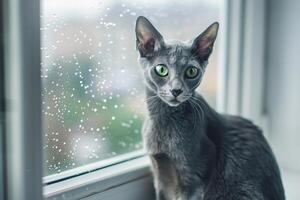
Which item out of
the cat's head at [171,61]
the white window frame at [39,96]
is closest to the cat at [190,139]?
the cat's head at [171,61]

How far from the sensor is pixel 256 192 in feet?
3.39

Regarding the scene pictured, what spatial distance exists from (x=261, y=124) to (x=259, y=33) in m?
0.29

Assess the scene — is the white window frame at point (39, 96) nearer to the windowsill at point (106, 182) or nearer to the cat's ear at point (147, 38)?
the windowsill at point (106, 182)

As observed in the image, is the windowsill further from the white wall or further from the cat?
the white wall

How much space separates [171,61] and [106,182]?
1.09 feet

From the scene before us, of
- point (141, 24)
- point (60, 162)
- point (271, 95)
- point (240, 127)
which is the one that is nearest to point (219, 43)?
point (271, 95)

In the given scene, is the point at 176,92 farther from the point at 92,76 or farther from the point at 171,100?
the point at 92,76

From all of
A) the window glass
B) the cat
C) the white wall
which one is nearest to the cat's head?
the cat

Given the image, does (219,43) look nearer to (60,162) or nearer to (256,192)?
(256,192)

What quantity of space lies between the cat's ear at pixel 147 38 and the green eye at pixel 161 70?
4cm

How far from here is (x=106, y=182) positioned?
1.07 metres

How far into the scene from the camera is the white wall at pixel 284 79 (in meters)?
1.41

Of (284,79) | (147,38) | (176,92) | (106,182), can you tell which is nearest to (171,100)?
(176,92)

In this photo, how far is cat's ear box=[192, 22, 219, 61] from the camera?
982mm
